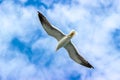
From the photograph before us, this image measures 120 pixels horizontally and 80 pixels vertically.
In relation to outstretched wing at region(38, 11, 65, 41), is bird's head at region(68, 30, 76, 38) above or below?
below

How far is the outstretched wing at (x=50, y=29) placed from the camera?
65.9 m

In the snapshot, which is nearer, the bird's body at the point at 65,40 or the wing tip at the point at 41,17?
the bird's body at the point at 65,40

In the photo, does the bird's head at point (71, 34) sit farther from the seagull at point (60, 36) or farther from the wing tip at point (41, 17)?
the wing tip at point (41, 17)

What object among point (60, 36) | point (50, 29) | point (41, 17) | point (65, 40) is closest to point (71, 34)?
point (65, 40)

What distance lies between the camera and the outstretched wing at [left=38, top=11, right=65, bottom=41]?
65.9 meters

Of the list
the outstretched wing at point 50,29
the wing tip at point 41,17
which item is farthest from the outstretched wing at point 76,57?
the wing tip at point 41,17

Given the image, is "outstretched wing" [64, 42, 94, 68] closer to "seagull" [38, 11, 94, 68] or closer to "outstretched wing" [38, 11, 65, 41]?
"seagull" [38, 11, 94, 68]

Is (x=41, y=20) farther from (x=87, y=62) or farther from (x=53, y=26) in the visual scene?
(x=87, y=62)

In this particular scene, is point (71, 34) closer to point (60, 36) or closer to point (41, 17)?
point (60, 36)

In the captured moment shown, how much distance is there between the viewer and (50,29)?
66.7 m

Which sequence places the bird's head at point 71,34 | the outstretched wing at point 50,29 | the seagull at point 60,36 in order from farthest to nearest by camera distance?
the outstretched wing at point 50,29, the seagull at point 60,36, the bird's head at point 71,34

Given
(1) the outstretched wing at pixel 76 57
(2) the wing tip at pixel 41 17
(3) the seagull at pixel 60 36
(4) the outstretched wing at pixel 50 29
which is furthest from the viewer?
(1) the outstretched wing at pixel 76 57

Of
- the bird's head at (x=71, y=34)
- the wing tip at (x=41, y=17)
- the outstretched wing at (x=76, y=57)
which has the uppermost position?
the wing tip at (x=41, y=17)

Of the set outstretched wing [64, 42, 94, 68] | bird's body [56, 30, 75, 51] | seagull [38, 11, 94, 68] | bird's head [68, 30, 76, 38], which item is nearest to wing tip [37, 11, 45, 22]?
seagull [38, 11, 94, 68]
